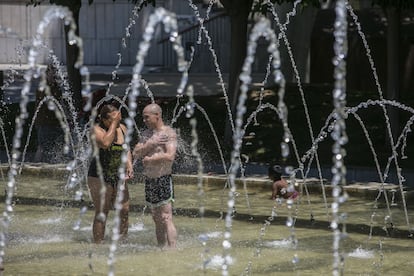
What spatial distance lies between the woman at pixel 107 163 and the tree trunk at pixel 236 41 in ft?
21.6

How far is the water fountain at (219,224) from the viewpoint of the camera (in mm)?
9477

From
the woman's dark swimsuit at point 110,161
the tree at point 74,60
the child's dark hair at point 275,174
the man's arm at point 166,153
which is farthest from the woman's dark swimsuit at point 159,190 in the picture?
the tree at point 74,60

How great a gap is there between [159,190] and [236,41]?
282 inches

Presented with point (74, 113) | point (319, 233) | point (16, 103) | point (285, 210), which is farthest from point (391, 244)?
point (16, 103)

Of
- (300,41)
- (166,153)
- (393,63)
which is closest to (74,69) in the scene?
(393,63)

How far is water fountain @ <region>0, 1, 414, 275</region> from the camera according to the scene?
9.48 meters

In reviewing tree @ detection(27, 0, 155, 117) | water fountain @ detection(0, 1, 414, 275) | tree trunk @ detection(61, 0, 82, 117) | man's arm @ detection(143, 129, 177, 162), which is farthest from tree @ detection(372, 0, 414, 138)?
man's arm @ detection(143, 129, 177, 162)

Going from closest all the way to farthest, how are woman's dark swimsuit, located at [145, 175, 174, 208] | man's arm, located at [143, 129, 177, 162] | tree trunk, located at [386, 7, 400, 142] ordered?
man's arm, located at [143, 129, 177, 162]
woman's dark swimsuit, located at [145, 175, 174, 208]
tree trunk, located at [386, 7, 400, 142]

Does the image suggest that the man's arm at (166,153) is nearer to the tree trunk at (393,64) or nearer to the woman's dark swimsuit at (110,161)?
the woman's dark swimsuit at (110,161)

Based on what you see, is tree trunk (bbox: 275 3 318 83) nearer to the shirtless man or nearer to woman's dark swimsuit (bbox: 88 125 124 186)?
woman's dark swimsuit (bbox: 88 125 124 186)

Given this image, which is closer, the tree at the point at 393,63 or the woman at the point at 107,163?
the woman at the point at 107,163

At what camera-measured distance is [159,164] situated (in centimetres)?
1005

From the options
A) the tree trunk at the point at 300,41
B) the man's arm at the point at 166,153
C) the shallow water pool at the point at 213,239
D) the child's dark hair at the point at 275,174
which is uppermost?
the tree trunk at the point at 300,41

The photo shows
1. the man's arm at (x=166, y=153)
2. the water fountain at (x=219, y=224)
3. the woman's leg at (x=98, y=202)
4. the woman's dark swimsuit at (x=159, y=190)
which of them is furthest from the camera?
the woman's leg at (x=98, y=202)
